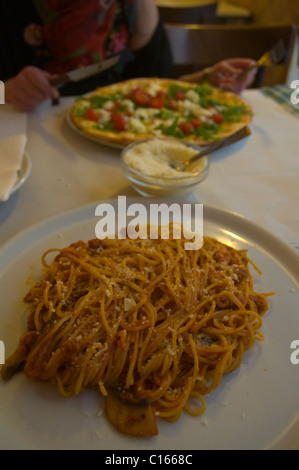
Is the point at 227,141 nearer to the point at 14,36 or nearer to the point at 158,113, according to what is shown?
the point at 158,113

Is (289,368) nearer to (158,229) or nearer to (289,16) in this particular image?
(158,229)

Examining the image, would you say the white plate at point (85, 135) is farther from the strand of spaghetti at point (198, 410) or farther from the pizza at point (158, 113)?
the strand of spaghetti at point (198, 410)

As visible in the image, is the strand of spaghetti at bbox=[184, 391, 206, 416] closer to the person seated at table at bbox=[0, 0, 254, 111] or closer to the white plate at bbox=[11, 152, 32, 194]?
the white plate at bbox=[11, 152, 32, 194]

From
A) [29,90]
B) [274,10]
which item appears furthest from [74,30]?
[274,10]

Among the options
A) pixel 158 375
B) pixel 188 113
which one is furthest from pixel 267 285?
pixel 188 113

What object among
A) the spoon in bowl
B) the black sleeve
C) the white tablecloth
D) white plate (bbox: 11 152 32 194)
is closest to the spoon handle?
the spoon in bowl

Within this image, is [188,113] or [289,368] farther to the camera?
[188,113]

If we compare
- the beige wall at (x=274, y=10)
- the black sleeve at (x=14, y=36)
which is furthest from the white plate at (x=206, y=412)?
the beige wall at (x=274, y=10)
